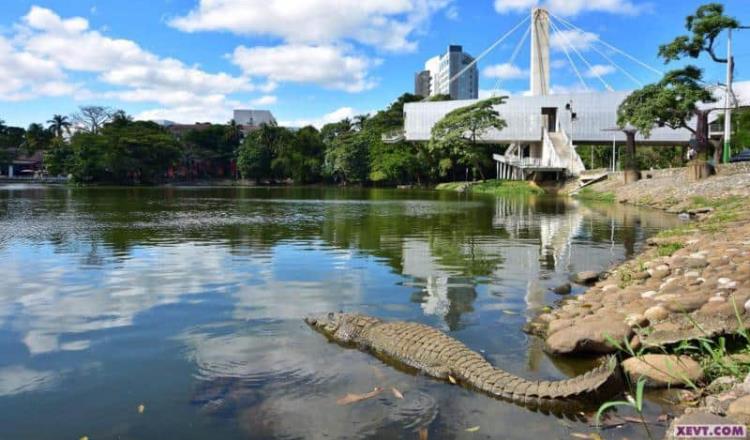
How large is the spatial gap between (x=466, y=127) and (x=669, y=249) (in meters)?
48.8

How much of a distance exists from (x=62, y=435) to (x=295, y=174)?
283ft

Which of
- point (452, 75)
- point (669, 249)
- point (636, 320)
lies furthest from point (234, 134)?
point (636, 320)

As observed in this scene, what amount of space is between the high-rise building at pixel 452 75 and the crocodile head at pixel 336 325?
14657cm

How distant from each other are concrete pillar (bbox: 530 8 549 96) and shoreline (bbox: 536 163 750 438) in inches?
2446

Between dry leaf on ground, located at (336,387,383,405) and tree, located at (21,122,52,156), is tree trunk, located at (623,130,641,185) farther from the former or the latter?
tree, located at (21,122,52,156)

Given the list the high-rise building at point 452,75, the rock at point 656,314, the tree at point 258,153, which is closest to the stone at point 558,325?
the rock at point 656,314

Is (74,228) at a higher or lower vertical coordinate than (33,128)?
lower

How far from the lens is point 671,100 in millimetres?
37000

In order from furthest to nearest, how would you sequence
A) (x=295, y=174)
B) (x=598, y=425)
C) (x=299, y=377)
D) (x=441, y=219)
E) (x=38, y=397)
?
(x=295, y=174)
(x=441, y=219)
(x=299, y=377)
(x=38, y=397)
(x=598, y=425)

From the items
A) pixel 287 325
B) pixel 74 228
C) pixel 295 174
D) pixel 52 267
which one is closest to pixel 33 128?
pixel 295 174

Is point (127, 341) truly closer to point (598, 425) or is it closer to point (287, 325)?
point (287, 325)

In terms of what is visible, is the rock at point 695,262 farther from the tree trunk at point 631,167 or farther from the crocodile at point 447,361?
the tree trunk at point 631,167

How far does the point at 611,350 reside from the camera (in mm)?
5992

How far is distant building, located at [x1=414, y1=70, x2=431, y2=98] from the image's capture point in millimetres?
175750
